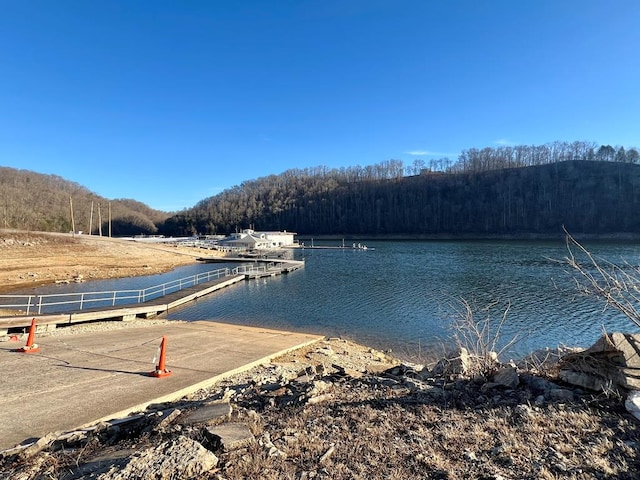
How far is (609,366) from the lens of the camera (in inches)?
201

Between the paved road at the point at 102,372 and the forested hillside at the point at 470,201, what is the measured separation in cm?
12992

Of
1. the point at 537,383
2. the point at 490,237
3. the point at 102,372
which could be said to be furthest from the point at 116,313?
the point at 490,237

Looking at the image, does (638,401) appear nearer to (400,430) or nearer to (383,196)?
(400,430)

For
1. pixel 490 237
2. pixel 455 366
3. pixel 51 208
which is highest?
pixel 51 208

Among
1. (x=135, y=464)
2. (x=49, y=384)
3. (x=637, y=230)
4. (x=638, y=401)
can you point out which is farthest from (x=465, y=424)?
(x=637, y=230)

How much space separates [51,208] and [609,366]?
152m

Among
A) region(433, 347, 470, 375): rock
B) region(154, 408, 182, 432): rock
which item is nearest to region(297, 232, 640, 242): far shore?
region(433, 347, 470, 375): rock

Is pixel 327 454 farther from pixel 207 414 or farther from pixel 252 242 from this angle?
pixel 252 242

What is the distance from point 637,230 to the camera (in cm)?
11356

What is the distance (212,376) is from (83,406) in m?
2.89

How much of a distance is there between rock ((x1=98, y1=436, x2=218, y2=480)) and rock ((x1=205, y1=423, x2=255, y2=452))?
28 centimetres

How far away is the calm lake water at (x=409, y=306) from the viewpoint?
1806 cm

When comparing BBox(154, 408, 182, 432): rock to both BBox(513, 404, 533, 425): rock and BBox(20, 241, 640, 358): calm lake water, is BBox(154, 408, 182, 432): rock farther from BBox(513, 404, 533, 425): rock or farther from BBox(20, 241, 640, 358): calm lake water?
BBox(20, 241, 640, 358): calm lake water

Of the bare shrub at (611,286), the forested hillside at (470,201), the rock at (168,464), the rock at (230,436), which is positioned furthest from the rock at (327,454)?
the forested hillside at (470,201)
